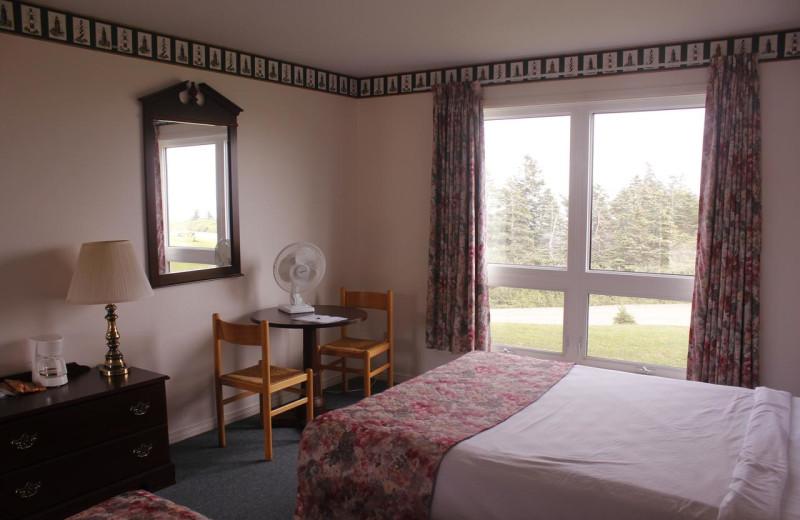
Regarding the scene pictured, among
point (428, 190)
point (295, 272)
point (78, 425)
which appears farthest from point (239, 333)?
point (428, 190)

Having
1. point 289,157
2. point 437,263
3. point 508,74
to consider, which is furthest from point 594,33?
point 289,157

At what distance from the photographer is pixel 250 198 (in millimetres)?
4641

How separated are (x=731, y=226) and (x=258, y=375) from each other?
3.35m

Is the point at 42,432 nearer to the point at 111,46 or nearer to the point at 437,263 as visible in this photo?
the point at 111,46

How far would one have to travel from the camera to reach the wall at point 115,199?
3.29 meters

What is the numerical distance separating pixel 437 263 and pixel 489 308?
58 cm

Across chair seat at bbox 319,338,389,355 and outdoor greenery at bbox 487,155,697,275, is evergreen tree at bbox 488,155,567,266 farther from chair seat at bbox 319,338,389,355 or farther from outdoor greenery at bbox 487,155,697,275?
chair seat at bbox 319,338,389,355

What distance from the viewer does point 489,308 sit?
16.4ft

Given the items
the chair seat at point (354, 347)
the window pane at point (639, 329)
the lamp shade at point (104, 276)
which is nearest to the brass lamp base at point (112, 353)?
the lamp shade at point (104, 276)

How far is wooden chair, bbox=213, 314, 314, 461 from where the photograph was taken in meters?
3.87

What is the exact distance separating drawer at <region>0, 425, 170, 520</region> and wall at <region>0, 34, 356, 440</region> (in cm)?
65

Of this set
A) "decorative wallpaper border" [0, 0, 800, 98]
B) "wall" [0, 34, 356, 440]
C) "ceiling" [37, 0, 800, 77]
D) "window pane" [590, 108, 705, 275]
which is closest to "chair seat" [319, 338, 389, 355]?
"wall" [0, 34, 356, 440]

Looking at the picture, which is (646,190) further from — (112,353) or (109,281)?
(112,353)

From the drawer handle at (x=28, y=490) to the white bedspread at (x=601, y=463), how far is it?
6.49 ft
